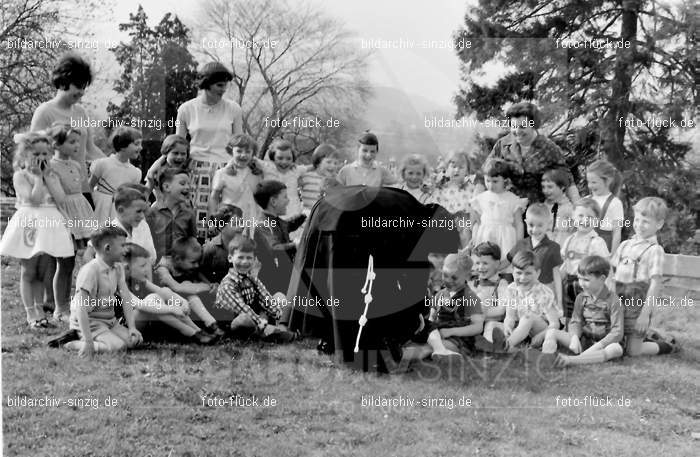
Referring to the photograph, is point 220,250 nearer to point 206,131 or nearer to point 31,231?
point 206,131

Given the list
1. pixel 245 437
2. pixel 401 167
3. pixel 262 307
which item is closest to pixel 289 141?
pixel 401 167

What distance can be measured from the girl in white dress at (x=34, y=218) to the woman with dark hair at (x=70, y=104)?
35 centimetres

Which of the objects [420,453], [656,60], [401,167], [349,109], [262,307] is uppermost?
[656,60]

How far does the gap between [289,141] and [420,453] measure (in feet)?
10.4

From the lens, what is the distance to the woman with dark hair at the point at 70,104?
17.9ft

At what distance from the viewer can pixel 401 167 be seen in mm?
5969

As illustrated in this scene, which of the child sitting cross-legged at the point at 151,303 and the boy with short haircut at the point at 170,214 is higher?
the boy with short haircut at the point at 170,214

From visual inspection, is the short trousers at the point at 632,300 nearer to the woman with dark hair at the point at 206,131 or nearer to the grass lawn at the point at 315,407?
the grass lawn at the point at 315,407

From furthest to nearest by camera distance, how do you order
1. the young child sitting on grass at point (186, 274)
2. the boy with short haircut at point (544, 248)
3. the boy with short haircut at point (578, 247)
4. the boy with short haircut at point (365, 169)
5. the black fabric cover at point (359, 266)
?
1. the boy with short haircut at point (365, 169)
2. the boy with short haircut at point (578, 247)
3. the boy with short haircut at point (544, 248)
4. the young child sitting on grass at point (186, 274)
5. the black fabric cover at point (359, 266)

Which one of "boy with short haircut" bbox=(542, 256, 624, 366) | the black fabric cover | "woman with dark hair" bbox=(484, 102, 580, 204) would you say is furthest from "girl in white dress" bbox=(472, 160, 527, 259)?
the black fabric cover

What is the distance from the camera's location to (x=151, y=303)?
5.04 metres

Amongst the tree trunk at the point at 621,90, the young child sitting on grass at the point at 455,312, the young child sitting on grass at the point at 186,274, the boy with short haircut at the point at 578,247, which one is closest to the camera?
the young child sitting on grass at the point at 455,312

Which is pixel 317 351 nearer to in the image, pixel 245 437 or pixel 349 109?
pixel 245 437

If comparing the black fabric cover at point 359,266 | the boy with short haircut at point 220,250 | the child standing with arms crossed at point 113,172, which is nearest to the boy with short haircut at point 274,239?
the boy with short haircut at point 220,250
